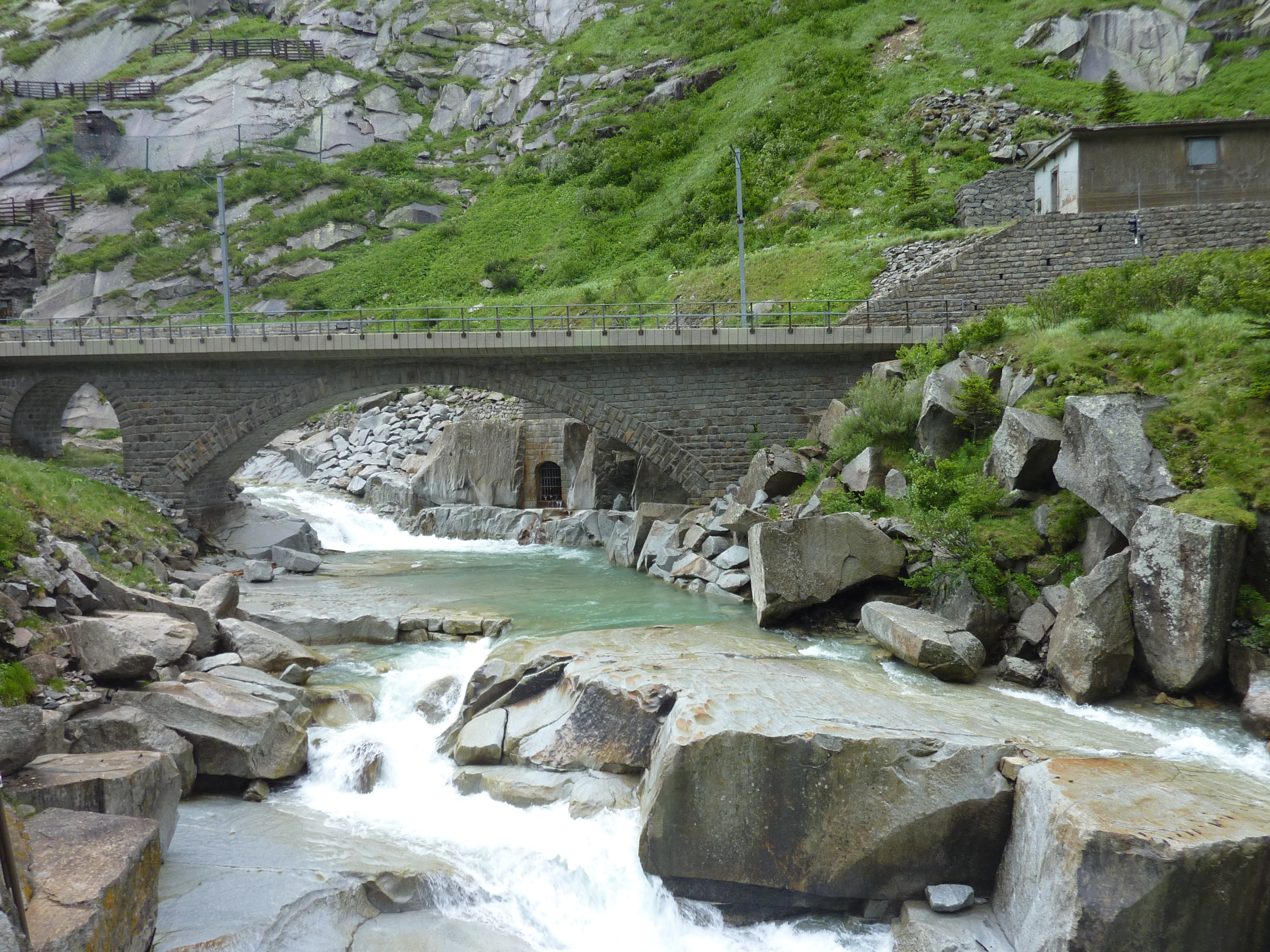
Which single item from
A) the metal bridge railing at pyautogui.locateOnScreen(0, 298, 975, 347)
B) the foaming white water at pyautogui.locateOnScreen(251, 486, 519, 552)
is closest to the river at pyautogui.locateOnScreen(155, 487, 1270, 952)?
the metal bridge railing at pyautogui.locateOnScreen(0, 298, 975, 347)

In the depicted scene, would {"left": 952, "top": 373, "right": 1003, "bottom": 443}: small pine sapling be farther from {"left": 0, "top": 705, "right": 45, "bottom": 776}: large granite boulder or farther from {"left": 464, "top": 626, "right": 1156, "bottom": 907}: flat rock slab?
{"left": 0, "top": 705, "right": 45, "bottom": 776}: large granite boulder

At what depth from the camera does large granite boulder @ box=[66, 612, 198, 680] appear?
35.6 ft

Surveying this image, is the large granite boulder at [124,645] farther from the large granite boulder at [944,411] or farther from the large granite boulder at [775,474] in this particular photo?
the large granite boulder at [944,411]

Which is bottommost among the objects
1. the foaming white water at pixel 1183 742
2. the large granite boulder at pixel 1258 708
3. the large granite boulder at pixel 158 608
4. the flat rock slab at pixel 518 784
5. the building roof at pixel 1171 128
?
the flat rock slab at pixel 518 784

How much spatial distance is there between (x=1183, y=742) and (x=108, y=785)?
12275mm

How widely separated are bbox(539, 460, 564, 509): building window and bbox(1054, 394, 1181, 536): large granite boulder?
2025 centimetres

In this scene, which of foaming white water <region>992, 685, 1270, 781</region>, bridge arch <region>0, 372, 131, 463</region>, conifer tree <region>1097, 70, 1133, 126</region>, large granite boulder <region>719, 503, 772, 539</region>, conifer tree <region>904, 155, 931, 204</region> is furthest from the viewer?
conifer tree <region>904, 155, 931, 204</region>

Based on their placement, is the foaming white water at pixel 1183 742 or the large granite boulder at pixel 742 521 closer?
the foaming white water at pixel 1183 742

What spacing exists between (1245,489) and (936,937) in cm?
810

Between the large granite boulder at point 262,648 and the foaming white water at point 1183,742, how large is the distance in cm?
1190

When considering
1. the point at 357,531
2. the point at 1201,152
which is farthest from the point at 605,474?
the point at 1201,152

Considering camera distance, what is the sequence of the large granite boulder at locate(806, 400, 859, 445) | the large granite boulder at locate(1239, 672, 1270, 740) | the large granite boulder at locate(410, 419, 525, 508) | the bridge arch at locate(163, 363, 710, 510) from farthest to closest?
the large granite boulder at locate(410, 419, 525, 508) → the bridge arch at locate(163, 363, 710, 510) → the large granite boulder at locate(806, 400, 859, 445) → the large granite boulder at locate(1239, 672, 1270, 740)

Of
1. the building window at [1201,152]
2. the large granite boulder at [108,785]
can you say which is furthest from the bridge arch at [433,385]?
the building window at [1201,152]

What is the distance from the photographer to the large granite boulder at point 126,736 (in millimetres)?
9688
